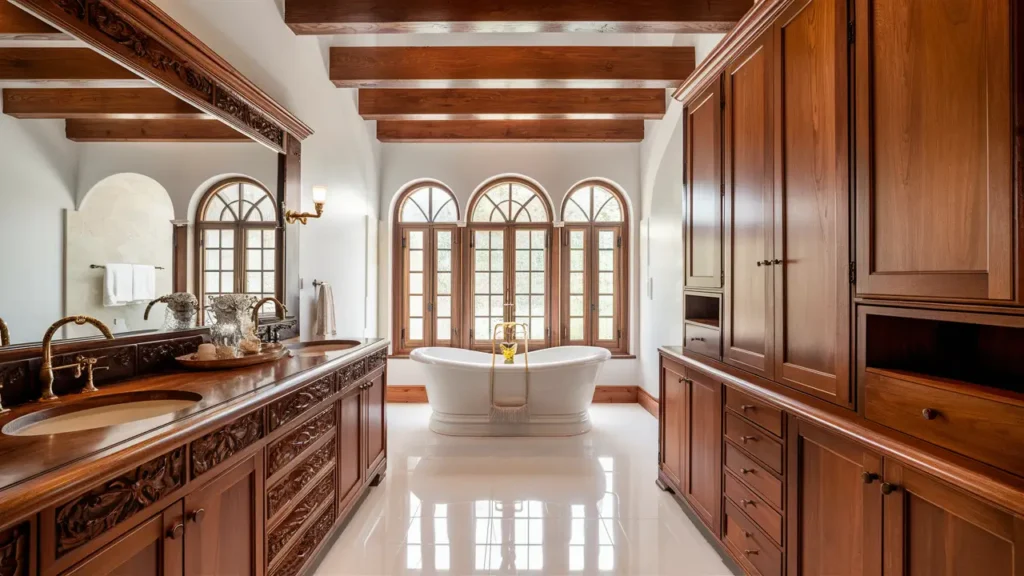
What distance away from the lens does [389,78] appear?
3.29m

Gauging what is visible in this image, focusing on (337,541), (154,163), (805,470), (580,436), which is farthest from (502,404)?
(154,163)

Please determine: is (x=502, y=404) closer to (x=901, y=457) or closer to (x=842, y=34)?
(x=901, y=457)

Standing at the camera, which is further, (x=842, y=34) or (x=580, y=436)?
(x=580, y=436)

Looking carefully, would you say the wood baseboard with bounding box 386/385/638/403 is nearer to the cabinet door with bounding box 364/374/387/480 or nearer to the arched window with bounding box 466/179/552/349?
the arched window with bounding box 466/179/552/349

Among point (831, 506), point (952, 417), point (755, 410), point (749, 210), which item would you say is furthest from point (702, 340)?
point (952, 417)

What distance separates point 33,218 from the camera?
4.25 ft

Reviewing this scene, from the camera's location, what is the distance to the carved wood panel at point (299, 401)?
5.19 feet

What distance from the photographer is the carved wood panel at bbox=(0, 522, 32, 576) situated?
2.43 feet

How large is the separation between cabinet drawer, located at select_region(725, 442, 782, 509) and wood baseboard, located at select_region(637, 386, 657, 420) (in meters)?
2.35

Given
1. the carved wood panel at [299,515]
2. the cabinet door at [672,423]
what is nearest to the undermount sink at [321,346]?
the carved wood panel at [299,515]

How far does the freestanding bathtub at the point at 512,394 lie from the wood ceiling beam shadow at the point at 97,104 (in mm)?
2402

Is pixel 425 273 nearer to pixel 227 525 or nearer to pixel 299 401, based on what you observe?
pixel 299 401

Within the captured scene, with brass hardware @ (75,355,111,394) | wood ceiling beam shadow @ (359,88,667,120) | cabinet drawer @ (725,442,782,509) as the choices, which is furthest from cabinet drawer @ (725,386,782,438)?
wood ceiling beam shadow @ (359,88,667,120)

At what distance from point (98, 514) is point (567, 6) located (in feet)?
9.64
